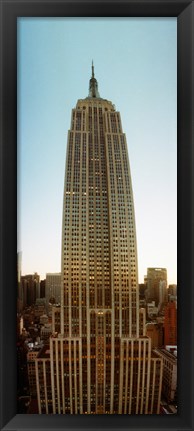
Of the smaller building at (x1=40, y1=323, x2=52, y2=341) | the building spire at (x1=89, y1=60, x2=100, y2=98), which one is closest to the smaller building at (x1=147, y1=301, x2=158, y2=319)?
the smaller building at (x1=40, y1=323, x2=52, y2=341)

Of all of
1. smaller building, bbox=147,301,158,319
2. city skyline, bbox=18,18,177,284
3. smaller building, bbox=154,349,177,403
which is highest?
city skyline, bbox=18,18,177,284

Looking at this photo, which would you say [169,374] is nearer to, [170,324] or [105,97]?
[170,324]

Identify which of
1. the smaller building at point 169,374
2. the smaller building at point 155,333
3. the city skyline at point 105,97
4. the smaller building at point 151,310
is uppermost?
the city skyline at point 105,97

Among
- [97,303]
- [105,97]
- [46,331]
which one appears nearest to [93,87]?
[105,97]

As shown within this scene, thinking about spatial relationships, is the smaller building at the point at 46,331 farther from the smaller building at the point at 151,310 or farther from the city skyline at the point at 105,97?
the smaller building at the point at 151,310

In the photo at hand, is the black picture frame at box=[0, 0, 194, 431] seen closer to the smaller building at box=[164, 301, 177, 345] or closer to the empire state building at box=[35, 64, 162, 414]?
the smaller building at box=[164, 301, 177, 345]
